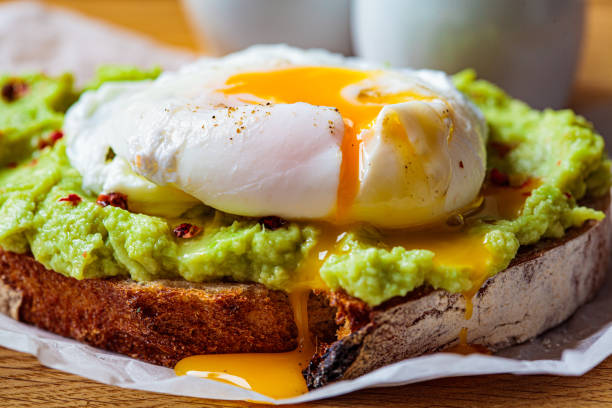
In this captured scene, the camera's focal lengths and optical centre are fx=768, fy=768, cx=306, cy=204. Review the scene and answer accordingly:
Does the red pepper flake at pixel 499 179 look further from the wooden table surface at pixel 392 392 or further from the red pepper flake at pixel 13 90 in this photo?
the red pepper flake at pixel 13 90

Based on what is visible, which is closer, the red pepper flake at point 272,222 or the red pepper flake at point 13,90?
the red pepper flake at point 272,222

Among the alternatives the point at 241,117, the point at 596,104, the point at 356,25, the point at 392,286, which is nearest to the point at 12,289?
the point at 241,117

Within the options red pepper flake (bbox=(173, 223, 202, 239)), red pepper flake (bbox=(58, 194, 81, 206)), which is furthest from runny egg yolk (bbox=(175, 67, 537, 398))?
red pepper flake (bbox=(58, 194, 81, 206))

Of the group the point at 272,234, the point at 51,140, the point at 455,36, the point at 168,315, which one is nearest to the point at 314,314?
the point at 272,234

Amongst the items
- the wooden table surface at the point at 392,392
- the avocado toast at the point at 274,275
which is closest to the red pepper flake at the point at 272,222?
the avocado toast at the point at 274,275

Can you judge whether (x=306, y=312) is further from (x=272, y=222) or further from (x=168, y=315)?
(x=168, y=315)
